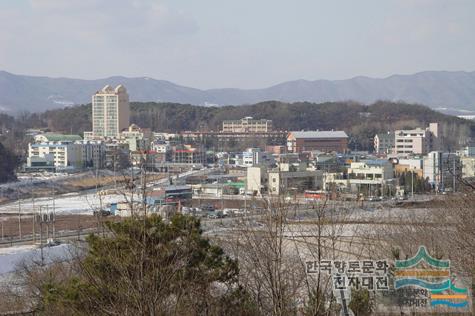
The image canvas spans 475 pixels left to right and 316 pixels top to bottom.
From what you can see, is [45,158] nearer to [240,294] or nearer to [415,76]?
[240,294]

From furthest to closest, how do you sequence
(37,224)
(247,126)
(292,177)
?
(247,126) → (292,177) → (37,224)

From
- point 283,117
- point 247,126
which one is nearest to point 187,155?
point 247,126

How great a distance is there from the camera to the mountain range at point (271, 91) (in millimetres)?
92812

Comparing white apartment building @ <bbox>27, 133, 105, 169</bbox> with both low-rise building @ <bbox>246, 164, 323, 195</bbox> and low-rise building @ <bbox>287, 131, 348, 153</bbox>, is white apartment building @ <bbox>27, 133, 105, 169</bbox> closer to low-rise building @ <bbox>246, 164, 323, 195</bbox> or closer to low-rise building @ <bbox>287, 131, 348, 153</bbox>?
low-rise building @ <bbox>287, 131, 348, 153</bbox>

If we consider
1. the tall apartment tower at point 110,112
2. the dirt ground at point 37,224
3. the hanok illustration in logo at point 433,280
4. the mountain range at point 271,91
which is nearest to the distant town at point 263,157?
the tall apartment tower at point 110,112

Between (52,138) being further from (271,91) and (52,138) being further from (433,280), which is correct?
(271,91)

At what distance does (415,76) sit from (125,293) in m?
107

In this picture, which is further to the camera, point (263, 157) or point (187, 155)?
point (187, 155)

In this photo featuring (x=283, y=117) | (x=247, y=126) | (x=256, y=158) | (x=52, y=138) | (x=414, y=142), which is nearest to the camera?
(x=256, y=158)

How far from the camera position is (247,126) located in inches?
1215

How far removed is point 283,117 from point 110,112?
739 cm

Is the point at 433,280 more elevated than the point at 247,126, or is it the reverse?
Result: the point at 247,126

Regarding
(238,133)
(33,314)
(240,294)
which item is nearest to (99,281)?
(240,294)

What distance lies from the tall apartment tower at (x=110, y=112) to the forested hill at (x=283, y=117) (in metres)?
1.41
